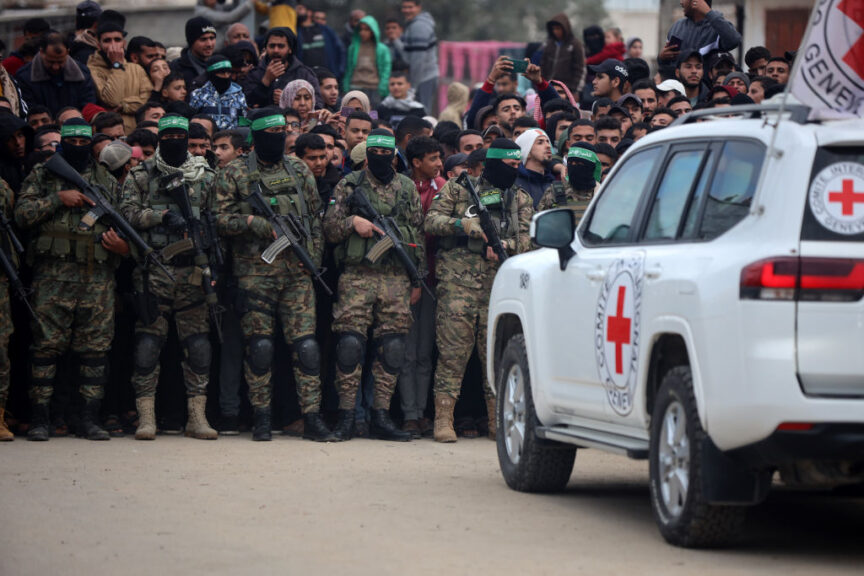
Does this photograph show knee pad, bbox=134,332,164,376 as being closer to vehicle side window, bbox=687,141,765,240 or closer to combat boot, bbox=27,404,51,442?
combat boot, bbox=27,404,51,442

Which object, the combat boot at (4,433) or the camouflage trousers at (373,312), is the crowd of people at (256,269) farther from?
the combat boot at (4,433)

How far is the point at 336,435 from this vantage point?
1243 cm

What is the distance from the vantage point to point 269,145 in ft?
40.4

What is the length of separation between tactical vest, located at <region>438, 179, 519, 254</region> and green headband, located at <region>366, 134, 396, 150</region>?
0.60m

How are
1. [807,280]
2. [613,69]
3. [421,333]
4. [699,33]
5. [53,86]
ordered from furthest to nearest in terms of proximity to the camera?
[699,33] < [613,69] < [53,86] < [421,333] < [807,280]

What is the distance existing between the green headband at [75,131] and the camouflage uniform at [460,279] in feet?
9.11

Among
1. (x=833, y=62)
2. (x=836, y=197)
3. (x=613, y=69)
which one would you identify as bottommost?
(x=613, y=69)

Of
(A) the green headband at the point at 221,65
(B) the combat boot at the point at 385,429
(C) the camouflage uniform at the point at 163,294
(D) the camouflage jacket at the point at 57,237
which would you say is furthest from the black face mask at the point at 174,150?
(A) the green headband at the point at 221,65

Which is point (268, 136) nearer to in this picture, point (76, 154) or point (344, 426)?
point (76, 154)

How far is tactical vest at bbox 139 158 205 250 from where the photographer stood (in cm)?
1230

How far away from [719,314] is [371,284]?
6215 mm

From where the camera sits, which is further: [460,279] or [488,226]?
[460,279]

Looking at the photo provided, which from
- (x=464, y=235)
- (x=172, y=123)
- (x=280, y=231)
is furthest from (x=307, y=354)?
(x=172, y=123)

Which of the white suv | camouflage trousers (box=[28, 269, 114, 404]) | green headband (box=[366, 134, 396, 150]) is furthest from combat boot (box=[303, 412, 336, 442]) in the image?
the white suv
